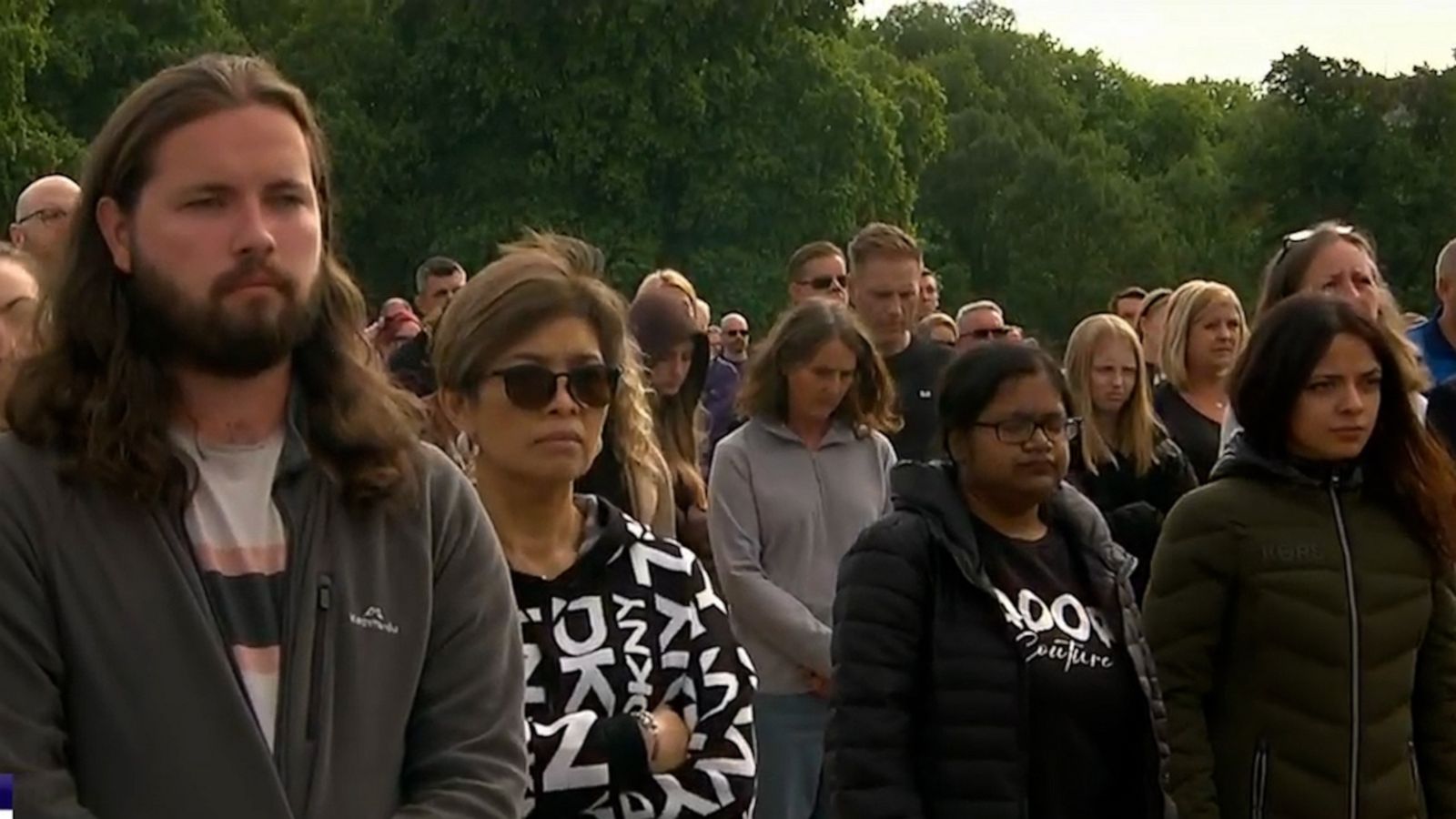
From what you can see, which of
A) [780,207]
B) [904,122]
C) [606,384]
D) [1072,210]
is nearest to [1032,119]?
[1072,210]

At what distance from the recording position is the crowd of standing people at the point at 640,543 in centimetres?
289

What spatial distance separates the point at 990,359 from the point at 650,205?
1324 inches

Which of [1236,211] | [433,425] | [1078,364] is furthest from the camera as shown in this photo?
[1236,211]

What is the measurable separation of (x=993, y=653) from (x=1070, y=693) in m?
0.19

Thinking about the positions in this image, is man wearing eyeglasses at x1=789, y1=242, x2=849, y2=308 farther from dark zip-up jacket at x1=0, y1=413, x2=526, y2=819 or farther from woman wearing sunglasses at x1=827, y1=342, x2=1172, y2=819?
dark zip-up jacket at x1=0, y1=413, x2=526, y2=819

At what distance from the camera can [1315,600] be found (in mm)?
4895

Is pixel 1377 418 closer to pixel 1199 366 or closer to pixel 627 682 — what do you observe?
pixel 627 682

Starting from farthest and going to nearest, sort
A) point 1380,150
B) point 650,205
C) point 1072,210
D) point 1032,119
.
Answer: point 1032,119, point 1072,210, point 1380,150, point 650,205

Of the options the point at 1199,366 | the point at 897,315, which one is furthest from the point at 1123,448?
the point at 897,315

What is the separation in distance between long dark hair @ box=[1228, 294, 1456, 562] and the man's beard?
283cm

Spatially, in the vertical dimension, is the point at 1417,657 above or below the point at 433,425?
below

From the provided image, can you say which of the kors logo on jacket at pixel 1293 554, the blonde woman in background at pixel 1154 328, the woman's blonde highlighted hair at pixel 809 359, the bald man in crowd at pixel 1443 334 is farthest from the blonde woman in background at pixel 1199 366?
the kors logo on jacket at pixel 1293 554

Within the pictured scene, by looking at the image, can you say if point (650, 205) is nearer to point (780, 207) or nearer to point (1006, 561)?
point (780, 207)

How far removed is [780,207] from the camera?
3912 centimetres
